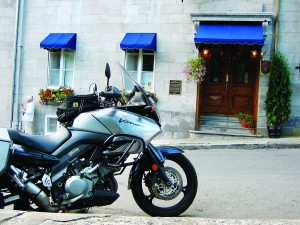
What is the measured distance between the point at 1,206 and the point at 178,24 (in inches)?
423

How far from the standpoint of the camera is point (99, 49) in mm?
14461

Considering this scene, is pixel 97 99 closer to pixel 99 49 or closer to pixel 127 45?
pixel 127 45

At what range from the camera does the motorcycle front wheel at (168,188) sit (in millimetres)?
4492

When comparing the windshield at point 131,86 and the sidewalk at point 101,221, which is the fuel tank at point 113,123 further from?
the sidewalk at point 101,221

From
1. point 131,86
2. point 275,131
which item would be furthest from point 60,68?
point 131,86

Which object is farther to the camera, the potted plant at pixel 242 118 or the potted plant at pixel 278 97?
the potted plant at pixel 242 118

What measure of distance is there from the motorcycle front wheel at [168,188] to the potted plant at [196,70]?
28.7 feet

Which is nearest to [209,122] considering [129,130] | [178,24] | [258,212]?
[178,24]

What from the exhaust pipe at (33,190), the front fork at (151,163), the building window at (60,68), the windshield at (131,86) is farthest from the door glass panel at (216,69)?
the exhaust pipe at (33,190)

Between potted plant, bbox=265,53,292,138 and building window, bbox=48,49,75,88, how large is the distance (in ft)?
22.4

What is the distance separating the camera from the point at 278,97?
12.6 meters

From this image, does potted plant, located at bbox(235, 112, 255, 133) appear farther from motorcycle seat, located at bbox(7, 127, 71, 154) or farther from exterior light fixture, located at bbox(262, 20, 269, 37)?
motorcycle seat, located at bbox(7, 127, 71, 154)

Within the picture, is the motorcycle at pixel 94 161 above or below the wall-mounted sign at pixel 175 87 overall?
below

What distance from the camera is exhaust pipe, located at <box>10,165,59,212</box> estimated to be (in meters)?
4.00
